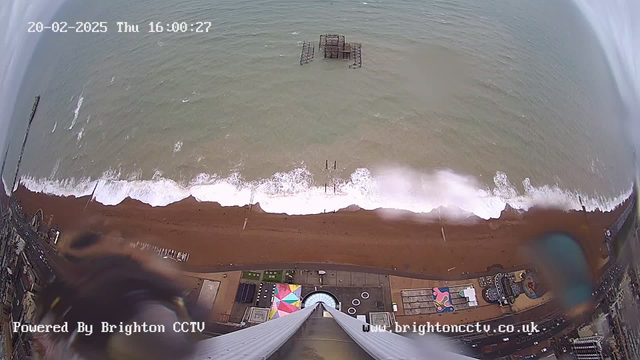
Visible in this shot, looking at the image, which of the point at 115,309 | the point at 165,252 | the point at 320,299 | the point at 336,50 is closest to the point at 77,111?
the point at 165,252

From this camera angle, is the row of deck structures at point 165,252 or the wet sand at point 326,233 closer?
the row of deck structures at point 165,252

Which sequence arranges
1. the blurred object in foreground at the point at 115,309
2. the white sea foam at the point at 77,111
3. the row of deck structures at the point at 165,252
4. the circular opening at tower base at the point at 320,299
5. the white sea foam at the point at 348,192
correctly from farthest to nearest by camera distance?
the white sea foam at the point at 77,111 < the white sea foam at the point at 348,192 < the row of deck structures at the point at 165,252 < the circular opening at tower base at the point at 320,299 < the blurred object in foreground at the point at 115,309

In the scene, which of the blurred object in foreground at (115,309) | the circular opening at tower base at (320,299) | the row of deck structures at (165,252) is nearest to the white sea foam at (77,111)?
the blurred object in foreground at (115,309)

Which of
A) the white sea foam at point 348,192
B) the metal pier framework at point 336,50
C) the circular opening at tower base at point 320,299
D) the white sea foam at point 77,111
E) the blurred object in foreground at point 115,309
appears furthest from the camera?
the metal pier framework at point 336,50

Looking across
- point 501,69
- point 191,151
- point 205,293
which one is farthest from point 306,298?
point 501,69

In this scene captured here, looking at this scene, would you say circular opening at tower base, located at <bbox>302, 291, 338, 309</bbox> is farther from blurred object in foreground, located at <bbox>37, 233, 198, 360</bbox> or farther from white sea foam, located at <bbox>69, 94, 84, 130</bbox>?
white sea foam, located at <bbox>69, 94, 84, 130</bbox>

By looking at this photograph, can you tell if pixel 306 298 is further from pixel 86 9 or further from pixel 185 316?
pixel 86 9

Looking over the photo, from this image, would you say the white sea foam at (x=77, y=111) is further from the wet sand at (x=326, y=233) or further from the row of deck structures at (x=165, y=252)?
the row of deck structures at (x=165, y=252)
